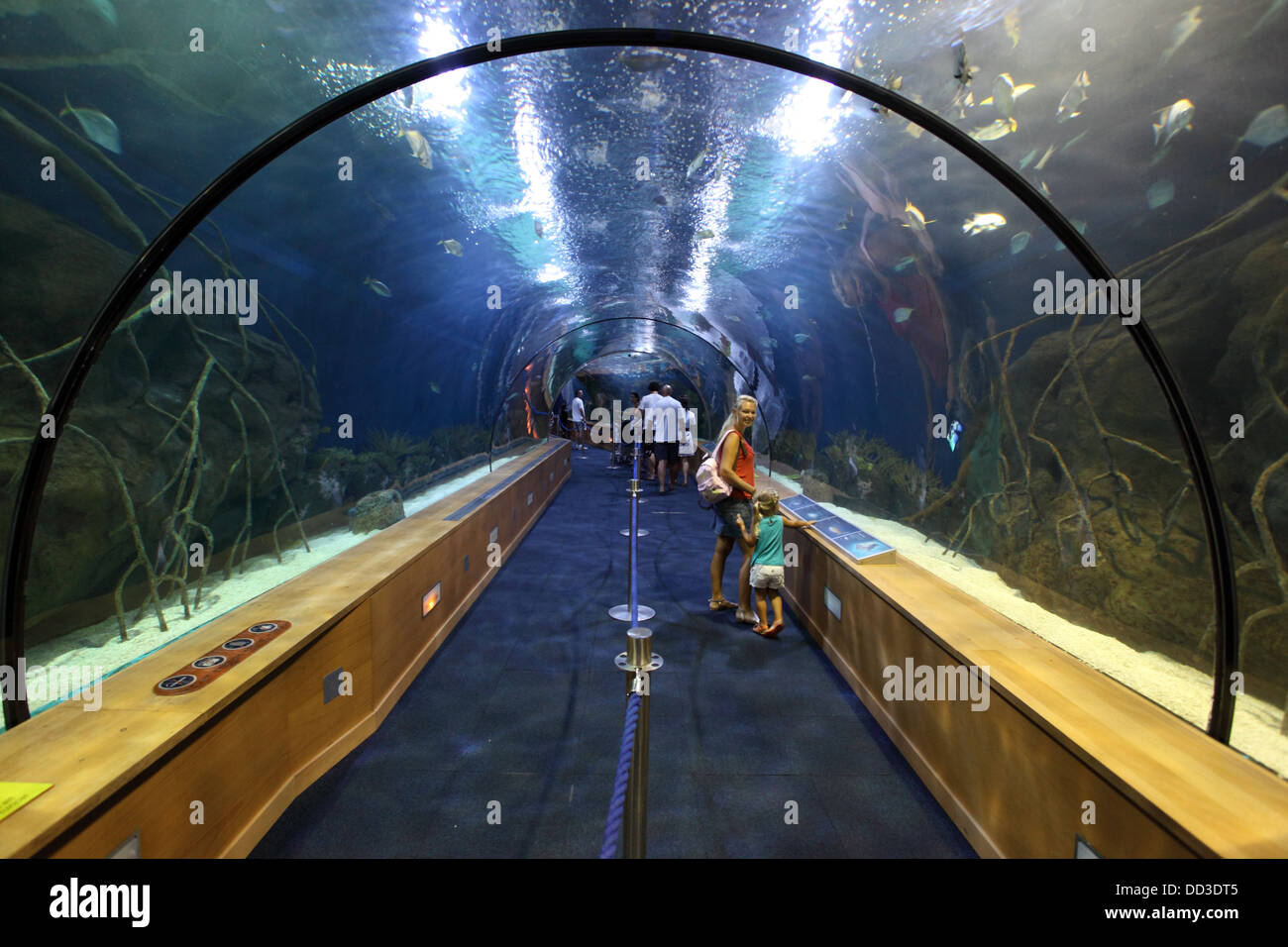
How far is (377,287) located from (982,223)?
20.5ft

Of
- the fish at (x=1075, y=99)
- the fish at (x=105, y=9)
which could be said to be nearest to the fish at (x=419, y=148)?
the fish at (x=105, y=9)

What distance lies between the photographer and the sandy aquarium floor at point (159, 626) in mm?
2945

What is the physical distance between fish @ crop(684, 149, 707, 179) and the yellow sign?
6204 mm

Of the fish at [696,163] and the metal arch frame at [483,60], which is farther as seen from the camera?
the fish at [696,163]

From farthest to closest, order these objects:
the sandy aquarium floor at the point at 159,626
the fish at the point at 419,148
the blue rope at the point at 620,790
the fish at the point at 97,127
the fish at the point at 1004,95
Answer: the fish at the point at 419,148 < the fish at the point at 1004,95 < the fish at the point at 97,127 < the sandy aquarium floor at the point at 159,626 < the blue rope at the point at 620,790

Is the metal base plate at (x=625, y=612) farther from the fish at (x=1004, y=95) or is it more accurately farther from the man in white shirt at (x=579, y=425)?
the man in white shirt at (x=579, y=425)

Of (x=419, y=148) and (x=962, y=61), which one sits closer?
(x=962, y=61)

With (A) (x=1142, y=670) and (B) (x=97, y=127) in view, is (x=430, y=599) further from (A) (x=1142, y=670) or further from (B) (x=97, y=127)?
(A) (x=1142, y=670)

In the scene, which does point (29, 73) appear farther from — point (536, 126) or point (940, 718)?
point (940, 718)

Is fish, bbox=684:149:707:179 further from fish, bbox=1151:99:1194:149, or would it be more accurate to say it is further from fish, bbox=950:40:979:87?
fish, bbox=1151:99:1194:149

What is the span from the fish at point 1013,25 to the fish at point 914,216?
66.6 inches

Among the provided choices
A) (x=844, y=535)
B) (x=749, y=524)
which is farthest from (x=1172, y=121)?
(x=749, y=524)

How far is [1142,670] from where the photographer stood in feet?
10.5
